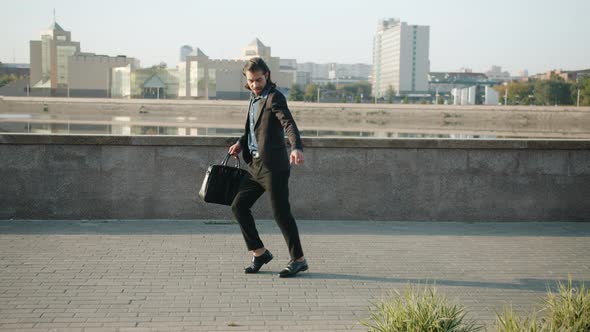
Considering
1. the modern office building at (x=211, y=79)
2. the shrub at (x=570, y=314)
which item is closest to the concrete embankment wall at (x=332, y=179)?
the shrub at (x=570, y=314)

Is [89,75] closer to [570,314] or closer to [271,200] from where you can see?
[271,200]

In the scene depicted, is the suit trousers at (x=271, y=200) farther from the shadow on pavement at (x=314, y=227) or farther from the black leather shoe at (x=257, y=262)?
the shadow on pavement at (x=314, y=227)

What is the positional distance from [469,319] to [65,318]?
278 cm

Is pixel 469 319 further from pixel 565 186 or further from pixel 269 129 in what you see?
pixel 565 186

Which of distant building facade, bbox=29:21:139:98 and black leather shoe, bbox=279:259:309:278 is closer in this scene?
black leather shoe, bbox=279:259:309:278

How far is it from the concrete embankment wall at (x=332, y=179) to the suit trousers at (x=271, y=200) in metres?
2.62

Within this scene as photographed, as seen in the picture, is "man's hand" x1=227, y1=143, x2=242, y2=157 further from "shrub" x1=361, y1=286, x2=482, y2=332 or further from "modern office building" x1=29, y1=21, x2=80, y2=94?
"modern office building" x1=29, y1=21, x2=80, y2=94

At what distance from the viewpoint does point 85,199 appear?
862 centimetres

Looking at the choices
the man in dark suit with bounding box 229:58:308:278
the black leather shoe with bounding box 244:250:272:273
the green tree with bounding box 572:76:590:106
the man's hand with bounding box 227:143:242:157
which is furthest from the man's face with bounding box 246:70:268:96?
the green tree with bounding box 572:76:590:106

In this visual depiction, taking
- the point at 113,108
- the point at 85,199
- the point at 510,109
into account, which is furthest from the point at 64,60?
the point at 85,199

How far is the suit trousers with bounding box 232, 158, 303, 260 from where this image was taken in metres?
6.00

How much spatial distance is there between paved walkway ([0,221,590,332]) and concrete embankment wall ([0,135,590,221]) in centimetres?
27

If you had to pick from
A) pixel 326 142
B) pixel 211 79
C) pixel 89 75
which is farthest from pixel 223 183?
pixel 89 75

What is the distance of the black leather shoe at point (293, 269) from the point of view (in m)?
6.06
